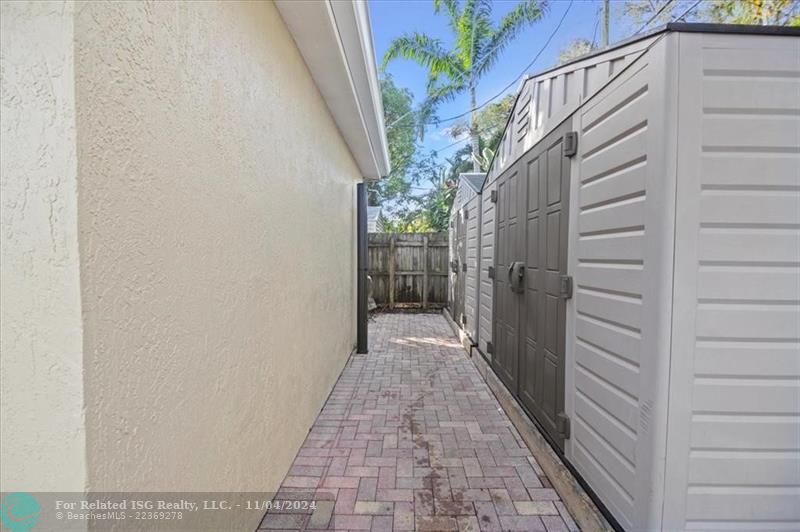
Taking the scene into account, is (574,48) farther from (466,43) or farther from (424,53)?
(424,53)

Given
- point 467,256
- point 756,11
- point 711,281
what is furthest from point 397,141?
point 711,281

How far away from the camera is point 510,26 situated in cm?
1001

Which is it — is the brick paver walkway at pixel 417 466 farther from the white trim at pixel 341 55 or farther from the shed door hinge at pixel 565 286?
the white trim at pixel 341 55

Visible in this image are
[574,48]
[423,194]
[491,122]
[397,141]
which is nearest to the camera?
[574,48]

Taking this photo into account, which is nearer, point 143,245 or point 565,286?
point 143,245

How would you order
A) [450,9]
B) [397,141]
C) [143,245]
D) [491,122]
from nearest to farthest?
1. [143,245]
2. [450,9]
3. [491,122]
4. [397,141]

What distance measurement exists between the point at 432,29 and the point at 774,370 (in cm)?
1153

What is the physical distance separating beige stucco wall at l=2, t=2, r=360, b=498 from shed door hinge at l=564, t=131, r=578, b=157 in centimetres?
168

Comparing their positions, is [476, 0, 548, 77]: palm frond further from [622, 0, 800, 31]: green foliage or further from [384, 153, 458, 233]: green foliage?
[384, 153, 458, 233]: green foliage

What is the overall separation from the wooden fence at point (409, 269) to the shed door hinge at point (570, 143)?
7.10 meters

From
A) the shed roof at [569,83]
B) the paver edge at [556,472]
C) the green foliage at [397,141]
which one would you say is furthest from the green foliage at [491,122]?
the paver edge at [556,472]

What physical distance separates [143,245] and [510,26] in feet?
37.9

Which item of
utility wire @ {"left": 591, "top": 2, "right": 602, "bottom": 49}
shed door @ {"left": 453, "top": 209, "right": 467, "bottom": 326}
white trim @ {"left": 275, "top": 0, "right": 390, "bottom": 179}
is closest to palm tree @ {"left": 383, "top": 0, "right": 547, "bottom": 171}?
utility wire @ {"left": 591, "top": 2, "right": 602, "bottom": 49}

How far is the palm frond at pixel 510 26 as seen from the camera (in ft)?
31.5
